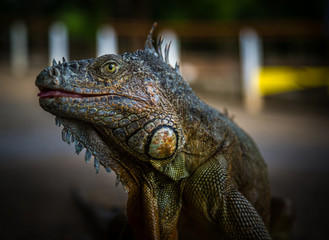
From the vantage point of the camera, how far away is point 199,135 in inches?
92.9

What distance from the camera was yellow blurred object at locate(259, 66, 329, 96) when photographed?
13.4m

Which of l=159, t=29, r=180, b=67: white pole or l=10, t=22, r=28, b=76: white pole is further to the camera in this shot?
l=10, t=22, r=28, b=76: white pole

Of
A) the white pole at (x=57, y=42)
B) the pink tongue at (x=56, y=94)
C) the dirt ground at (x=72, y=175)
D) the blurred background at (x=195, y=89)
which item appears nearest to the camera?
the pink tongue at (x=56, y=94)

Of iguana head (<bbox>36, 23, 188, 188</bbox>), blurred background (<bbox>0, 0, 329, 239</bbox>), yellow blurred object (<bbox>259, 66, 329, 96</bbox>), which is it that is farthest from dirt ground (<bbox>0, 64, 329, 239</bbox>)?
iguana head (<bbox>36, 23, 188, 188</bbox>)

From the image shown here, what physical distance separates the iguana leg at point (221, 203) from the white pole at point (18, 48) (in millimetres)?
14246

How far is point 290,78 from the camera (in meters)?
13.4

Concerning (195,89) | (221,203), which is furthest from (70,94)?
(195,89)

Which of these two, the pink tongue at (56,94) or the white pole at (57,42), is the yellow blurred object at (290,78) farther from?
the pink tongue at (56,94)

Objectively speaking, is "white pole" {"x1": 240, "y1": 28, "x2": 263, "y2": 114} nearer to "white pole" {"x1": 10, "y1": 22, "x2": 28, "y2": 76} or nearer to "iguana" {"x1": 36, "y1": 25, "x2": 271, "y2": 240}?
"white pole" {"x1": 10, "y1": 22, "x2": 28, "y2": 76}

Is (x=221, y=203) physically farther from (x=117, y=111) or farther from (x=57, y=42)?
(x=57, y=42)

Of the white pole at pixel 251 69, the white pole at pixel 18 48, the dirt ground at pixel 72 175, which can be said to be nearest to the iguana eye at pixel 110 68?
the dirt ground at pixel 72 175

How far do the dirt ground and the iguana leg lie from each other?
2107 mm

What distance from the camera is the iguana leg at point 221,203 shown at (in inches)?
86.0

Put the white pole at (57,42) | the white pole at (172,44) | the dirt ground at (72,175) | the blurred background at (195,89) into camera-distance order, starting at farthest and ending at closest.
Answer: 1. the white pole at (57,42)
2. the white pole at (172,44)
3. the blurred background at (195,89)
4. the dirt ground at (72,175)
